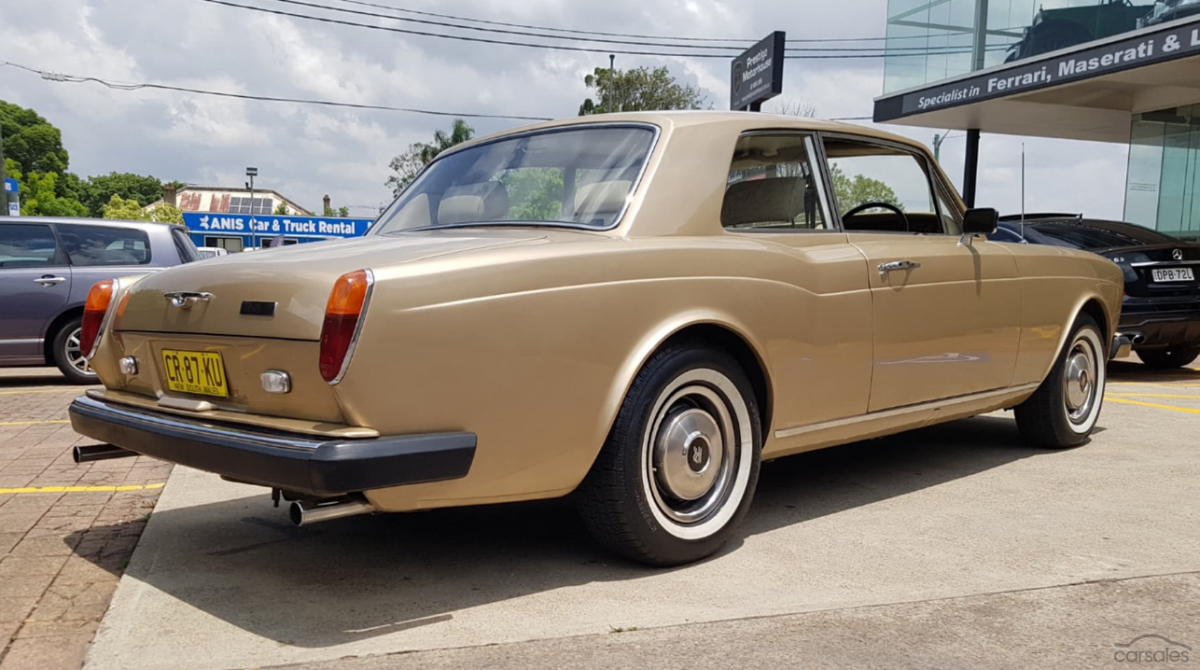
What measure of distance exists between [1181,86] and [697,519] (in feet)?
49.1

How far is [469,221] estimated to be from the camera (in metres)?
3.85

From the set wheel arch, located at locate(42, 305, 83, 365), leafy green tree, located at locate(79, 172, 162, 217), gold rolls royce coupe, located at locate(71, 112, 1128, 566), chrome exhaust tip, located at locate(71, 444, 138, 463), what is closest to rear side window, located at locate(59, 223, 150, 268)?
Answer: wheel arch, located at locate(42, 305, 83, 365)

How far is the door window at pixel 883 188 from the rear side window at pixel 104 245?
23.4 feet

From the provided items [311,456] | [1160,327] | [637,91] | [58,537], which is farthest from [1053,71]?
[637,91]

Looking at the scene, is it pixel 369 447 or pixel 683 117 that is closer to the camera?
pixel 369 447

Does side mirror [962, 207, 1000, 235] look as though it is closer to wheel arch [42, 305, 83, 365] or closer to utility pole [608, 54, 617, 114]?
wheel arch [42, 305, 83, 365]

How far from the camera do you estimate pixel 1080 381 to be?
5.57 metres

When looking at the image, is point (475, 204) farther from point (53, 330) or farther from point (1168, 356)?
point (1168, 356)

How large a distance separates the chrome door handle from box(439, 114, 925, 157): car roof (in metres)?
0.64

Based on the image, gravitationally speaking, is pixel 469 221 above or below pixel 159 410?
above

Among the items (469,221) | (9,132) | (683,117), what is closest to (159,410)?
(469,221)

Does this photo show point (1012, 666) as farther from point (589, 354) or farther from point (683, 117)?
point (683, 117)

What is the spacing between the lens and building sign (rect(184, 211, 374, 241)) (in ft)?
178

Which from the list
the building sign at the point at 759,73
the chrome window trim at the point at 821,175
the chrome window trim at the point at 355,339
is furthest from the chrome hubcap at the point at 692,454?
the building sign at the point at 759,73
